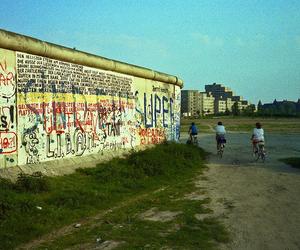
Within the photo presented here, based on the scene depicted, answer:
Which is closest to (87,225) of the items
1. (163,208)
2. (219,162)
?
(163,208)

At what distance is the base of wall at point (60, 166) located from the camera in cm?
1020

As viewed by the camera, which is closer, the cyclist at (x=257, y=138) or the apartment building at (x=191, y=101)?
the cyclist at (x=257, y=138)

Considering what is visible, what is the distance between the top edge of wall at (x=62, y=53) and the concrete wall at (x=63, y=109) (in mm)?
136

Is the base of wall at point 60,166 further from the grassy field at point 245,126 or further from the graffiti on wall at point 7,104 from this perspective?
the grassy field at point 245,126

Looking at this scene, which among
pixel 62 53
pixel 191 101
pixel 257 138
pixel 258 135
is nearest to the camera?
pixel 62 53

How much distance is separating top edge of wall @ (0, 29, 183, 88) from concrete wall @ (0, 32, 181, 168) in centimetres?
14

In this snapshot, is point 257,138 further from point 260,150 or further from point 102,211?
point 102,211

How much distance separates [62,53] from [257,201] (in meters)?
6.59

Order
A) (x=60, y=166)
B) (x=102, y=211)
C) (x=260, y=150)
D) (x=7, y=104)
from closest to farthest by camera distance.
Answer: (x=102, y=211) → (x=7, y=104) → (x=60, y=166) → (x=260, y=150)

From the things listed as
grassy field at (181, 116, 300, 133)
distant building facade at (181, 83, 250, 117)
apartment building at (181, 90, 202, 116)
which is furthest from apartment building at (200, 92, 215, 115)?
grassy field at (181, 116, 300, 133)

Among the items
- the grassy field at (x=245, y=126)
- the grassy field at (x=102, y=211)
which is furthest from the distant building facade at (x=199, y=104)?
the grassy field at (x=102, y=211)

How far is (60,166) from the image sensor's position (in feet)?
39.8

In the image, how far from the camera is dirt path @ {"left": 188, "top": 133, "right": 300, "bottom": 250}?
280 inches

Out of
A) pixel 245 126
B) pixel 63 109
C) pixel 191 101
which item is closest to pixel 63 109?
pixel 63 109
